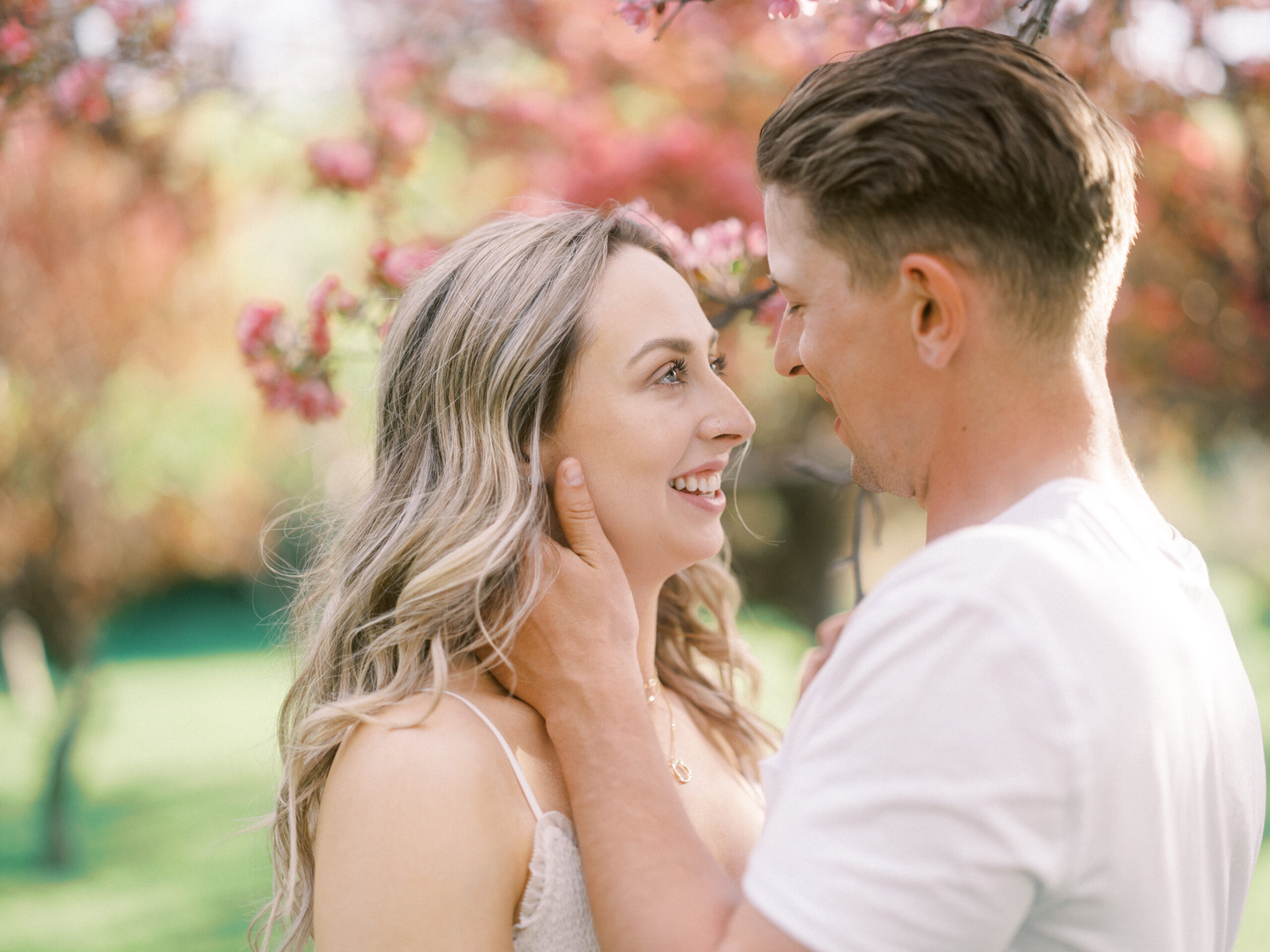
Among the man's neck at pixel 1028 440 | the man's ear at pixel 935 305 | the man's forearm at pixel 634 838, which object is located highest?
the man's ear at pixel 935 305

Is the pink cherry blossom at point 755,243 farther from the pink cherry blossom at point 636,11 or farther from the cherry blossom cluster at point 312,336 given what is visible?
the cherry blossom cluster at point 312,336

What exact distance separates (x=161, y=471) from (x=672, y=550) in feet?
32.5

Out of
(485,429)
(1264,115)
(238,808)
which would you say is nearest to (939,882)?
(485,429)

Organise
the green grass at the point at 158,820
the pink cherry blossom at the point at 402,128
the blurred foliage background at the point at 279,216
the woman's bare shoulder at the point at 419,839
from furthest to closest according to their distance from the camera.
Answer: the green grass at the point at 158,820 < the pink cherry blossom at the point at 402,128 < the blurred foliage background at the point at 279,216 < the woman's bare shoulder at the point at 419,839

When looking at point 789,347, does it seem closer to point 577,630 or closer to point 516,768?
point 577,630

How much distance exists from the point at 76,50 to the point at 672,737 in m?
3.18

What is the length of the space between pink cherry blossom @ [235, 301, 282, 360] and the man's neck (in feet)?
7.56

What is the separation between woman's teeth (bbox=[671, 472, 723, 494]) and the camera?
95.3 inches

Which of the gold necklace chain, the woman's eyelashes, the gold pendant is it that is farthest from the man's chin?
the gold pendant

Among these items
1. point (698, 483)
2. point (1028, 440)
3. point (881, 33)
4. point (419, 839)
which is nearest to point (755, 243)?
point (881, 33)

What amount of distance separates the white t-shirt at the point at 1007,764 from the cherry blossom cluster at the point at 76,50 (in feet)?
11.3

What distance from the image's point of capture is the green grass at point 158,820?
633 centimetres

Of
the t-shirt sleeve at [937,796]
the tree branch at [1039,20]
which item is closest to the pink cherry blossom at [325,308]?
the tree branch at [1039,20]

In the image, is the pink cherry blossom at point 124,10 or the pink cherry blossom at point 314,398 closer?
the pink cherry blossom at point 314,398
